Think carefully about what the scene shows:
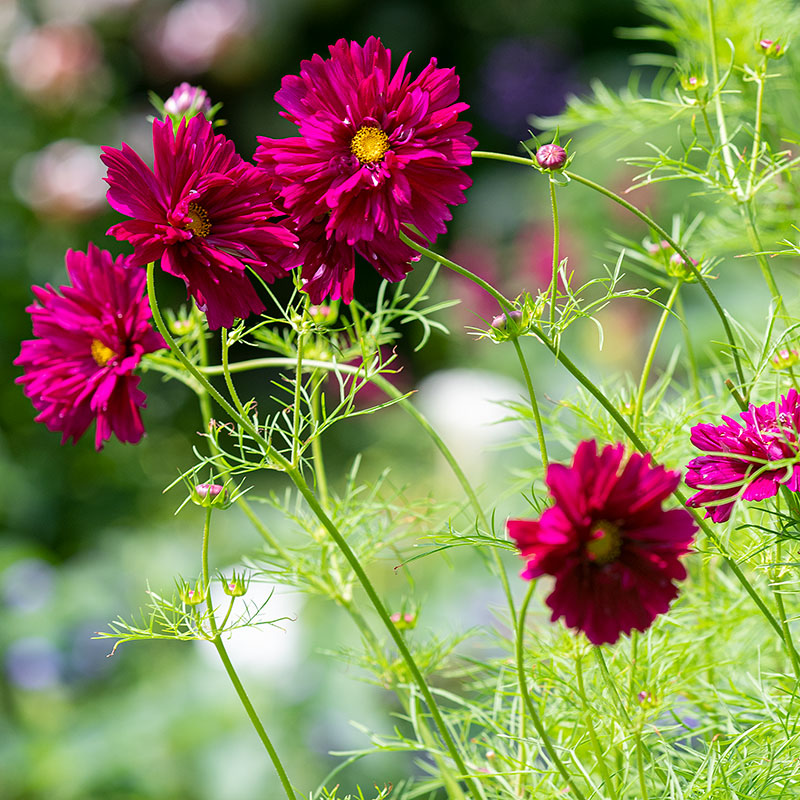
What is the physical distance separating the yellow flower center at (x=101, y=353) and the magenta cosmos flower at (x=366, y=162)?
91 mm

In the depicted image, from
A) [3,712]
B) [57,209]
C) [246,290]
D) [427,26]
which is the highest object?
[427,26]

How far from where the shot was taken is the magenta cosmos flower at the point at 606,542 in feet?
0.73

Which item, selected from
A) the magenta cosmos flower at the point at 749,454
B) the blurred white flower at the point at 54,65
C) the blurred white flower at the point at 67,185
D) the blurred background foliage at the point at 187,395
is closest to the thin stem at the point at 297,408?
the magenta cosmos flower at the point at 749,454

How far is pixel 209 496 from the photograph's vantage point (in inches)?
11.6

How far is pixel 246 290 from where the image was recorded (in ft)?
0.92

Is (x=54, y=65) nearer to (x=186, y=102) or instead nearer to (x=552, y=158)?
(x=186, y=102)

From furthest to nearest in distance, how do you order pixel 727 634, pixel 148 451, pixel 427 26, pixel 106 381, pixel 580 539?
1. pixel 427 26
2. pixel 148 451
3. pixel 727 634
4. pixel 106 381
5. pixel 580 539

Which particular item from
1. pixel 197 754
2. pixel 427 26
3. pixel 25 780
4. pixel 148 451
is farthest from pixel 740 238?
pixel 427 26

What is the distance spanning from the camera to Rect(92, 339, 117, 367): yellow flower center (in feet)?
1.12

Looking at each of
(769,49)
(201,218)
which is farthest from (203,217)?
(769,49)

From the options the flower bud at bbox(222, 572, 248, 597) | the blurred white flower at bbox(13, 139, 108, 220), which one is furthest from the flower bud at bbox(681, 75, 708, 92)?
the blurred white flower at bbox(13, 139, 108, 220)

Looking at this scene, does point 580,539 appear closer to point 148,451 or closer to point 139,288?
point 139,288

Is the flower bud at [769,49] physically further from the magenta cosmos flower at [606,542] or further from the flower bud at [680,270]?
the magenta cosmos flower at [606,542]

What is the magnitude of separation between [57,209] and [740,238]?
4.42 ft
